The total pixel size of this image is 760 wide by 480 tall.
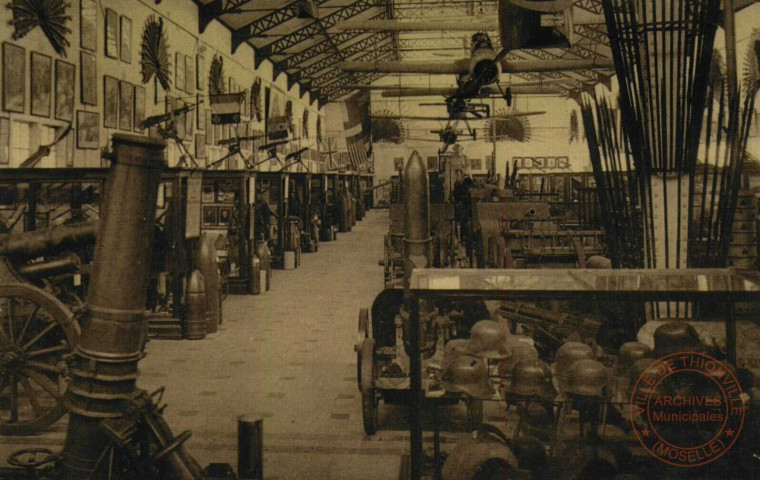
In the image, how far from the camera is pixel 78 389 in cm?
294

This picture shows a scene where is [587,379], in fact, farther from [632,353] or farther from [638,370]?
[632,353]

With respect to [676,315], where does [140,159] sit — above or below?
above

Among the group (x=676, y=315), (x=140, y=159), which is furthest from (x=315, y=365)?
(x=140, y=159)

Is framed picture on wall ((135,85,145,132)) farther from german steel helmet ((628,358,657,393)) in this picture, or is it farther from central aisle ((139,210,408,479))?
german steel helmet ((628,358,657,393))

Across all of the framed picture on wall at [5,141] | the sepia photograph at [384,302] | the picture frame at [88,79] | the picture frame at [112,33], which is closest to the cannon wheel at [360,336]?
the sepia photograph at [384,302]

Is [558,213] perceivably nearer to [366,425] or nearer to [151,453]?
[366,425]

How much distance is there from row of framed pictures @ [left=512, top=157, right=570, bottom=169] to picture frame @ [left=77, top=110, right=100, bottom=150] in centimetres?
2457

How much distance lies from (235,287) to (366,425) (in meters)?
6.23

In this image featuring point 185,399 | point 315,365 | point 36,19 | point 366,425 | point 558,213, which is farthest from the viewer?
point 558,213

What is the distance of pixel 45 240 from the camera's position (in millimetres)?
5348

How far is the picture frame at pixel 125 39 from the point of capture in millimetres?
12516

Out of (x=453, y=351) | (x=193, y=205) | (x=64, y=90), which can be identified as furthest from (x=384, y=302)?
→ (x=64, y=90)

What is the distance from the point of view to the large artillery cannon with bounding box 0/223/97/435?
4.51 meters

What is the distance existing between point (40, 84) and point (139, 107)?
3294 millimetres
